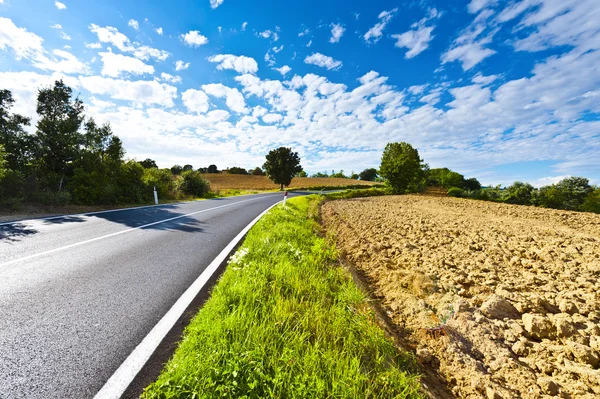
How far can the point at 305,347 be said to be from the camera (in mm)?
2035

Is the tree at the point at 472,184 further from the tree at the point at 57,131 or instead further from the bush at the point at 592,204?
the tree at the point at 57,131

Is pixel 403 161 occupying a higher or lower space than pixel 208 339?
higher

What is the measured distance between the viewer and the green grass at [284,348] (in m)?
1.57

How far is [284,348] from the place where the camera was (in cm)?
189

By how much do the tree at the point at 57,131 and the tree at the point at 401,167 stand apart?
32.1m

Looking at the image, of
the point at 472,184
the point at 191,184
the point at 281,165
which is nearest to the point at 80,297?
the point at 191,184

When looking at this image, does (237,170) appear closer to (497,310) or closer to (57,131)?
(57,131)

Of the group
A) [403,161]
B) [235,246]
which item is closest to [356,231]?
[235,246]

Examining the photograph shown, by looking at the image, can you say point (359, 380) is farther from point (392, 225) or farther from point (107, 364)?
point (392, 225)

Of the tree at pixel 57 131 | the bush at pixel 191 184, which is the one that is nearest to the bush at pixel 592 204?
the bush at pixel 191 184

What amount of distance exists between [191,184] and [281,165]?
82.4 ft

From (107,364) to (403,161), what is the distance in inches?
1344

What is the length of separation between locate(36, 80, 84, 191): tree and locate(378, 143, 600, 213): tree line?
3220cm

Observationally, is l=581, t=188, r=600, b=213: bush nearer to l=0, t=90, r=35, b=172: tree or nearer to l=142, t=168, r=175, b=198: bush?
l=142, t=168, r=175, b=198: bush
